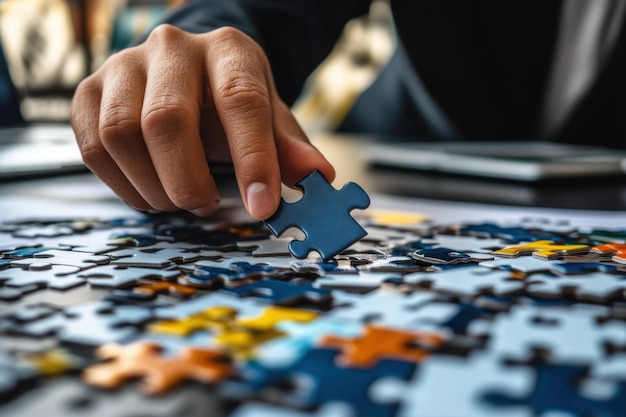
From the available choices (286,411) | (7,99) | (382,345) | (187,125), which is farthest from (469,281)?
(7,99)

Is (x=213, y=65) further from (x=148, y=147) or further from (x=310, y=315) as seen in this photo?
(x=310, y=315)

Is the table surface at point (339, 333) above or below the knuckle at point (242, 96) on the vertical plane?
below

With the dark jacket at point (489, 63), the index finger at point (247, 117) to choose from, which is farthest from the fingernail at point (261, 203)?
the dark jacket at point (489, 63)

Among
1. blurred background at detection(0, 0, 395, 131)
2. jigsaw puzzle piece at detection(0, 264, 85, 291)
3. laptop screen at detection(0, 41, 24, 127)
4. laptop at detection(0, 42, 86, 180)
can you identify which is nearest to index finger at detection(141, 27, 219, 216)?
jigsaw puzzle piece at detection(0, 264, 85, 291)

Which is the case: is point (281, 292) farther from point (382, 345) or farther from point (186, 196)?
point (186, 196)

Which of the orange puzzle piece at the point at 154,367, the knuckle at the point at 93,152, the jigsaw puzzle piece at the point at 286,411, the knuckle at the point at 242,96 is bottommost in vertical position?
the jigsaw puzzle piece at the point at 286,411

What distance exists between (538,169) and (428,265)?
2.22 ft

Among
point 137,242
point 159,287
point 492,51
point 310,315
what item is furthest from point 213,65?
point 492,51

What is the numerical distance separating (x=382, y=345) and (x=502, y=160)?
3.29ft

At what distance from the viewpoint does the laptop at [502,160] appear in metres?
1.33

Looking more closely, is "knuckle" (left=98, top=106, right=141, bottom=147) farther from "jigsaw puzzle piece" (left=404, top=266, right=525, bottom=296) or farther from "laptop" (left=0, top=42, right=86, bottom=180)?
"laptop" (left=0, top=42, right=86, bottom=180)

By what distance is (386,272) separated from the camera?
703mm

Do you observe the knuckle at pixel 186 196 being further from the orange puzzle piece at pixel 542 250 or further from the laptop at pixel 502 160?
the laptop at pixel 502 160

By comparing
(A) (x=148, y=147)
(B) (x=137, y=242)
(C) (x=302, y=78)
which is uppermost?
(C) (x=302, y=78)
